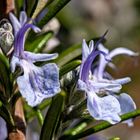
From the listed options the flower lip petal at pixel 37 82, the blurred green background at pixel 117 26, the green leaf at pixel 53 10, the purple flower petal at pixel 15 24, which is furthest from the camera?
the blurred green background at pixel 117 26

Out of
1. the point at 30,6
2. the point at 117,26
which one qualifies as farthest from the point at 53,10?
the point at 117,26

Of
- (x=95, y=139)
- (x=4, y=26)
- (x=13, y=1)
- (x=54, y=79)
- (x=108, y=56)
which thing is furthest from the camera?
(x=95, y=139)

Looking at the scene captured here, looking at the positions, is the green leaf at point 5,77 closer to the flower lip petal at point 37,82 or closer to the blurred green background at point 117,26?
the flower lip petal at point 37,82

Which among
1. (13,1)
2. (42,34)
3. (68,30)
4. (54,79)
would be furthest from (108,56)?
(68,30)

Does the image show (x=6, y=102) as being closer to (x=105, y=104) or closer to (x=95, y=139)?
(x=105, y=104)

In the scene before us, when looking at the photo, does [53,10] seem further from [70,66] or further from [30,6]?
[70,66]

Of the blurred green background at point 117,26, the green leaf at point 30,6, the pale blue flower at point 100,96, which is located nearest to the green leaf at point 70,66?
the pale blue flower at point 100,96
